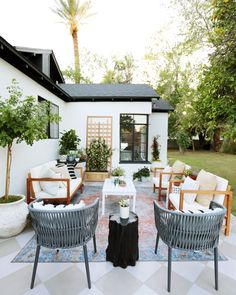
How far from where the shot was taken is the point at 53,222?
1.99m

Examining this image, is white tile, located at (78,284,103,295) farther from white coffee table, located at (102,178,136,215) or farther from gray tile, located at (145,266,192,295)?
white coffee table, located at (102,178,136,215)

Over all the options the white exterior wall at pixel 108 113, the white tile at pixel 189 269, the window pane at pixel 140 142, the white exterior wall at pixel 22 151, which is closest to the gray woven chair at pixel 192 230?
the white tile at pixel 189 269

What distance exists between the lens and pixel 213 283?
2125mm

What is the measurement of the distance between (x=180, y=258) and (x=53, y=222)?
1833 mm

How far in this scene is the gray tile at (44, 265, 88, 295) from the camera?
6.50 ft

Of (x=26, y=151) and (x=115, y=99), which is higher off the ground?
(x=115, y=99)

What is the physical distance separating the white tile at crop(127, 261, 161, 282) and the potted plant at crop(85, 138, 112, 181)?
180 inches

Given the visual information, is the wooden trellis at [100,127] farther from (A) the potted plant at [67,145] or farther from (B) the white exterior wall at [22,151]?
(B) the white exterior wall at [22,151]

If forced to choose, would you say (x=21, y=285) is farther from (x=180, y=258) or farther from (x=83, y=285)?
(x=180, y=258)

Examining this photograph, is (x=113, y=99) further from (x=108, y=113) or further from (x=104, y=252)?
(x=104, y=252)

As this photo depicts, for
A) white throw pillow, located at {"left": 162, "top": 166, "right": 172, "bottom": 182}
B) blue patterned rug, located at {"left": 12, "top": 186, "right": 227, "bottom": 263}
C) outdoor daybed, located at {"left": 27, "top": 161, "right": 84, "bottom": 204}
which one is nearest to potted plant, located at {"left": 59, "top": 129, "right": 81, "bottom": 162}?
outdoor daybed, located at {"left": 27, "top": 161, "right": 84, "bottom": 204}

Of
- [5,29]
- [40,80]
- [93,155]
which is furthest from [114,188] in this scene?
[5,29]

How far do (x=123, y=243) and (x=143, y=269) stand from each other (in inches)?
16.3

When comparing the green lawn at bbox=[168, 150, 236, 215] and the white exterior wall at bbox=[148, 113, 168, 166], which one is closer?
the green lawn at bbox=[168, 150, 236, 215]
